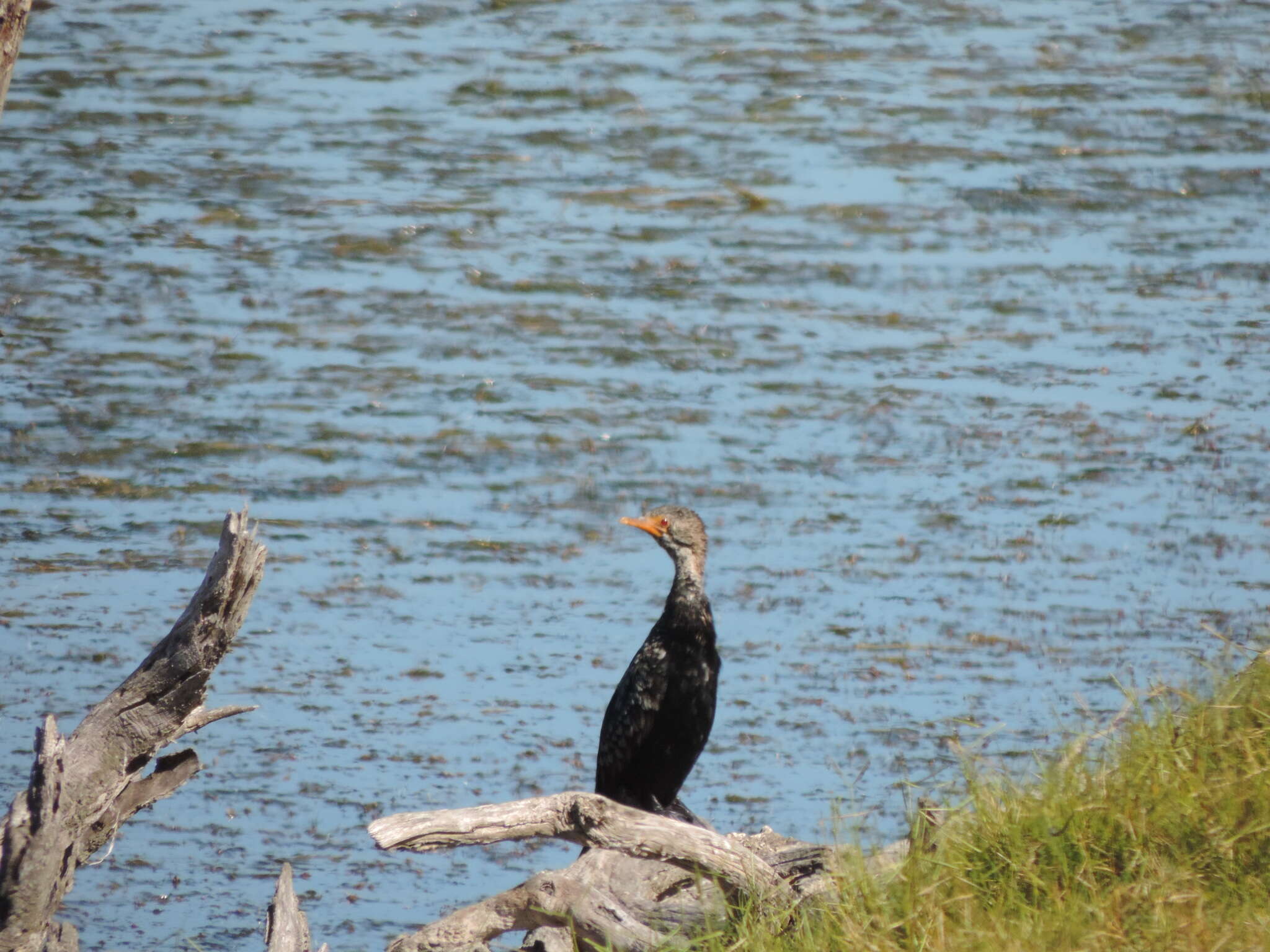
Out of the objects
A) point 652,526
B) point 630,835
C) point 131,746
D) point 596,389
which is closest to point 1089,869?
point 630,835

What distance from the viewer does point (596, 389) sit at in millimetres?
8141

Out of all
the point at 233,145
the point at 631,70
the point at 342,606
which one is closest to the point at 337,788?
the point at 342,606

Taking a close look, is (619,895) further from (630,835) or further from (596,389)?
(596,389)

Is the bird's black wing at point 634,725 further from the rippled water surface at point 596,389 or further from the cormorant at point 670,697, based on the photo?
the rippled water surface at point 596,389

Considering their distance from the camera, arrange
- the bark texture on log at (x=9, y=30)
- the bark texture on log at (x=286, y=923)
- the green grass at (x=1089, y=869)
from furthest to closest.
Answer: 1. the bark texture on log at (x=9, y=30)
2. the bark texture on log at (x=286, y=923)
3. the green grass at (x=1089, y=869)

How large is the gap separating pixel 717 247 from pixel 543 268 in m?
1.05

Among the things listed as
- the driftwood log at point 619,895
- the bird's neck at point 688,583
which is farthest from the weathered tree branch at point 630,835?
the bird's neck at point 688,583

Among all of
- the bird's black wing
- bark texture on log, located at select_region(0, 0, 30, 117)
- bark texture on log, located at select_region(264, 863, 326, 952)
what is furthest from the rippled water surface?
bark texture on log, located at select_region(0, 0, 30, 117)

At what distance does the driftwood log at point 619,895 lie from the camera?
3.46 metres

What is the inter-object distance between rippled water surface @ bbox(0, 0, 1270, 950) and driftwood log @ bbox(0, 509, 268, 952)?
1079mm

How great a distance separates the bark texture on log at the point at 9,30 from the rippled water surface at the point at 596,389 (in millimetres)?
2324

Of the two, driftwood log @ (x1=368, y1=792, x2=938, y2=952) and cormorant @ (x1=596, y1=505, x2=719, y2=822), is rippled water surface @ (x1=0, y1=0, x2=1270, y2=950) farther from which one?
driftwood log @ (x1=368, y1=792, x2=938, y2=952)

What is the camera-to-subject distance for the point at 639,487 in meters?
7.18

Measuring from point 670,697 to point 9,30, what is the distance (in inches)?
94.2
